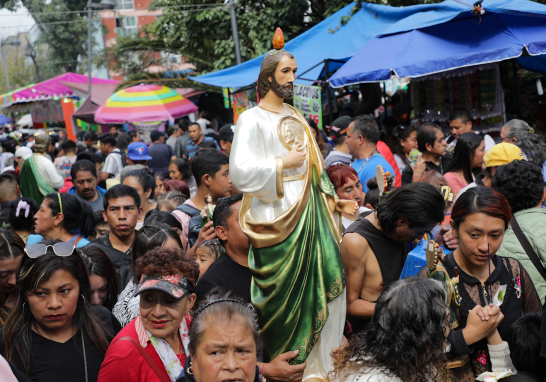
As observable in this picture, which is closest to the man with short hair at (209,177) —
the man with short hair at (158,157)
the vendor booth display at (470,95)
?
the man with short hair at (158,157)

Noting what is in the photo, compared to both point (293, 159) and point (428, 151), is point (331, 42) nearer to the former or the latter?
point (428, 151)

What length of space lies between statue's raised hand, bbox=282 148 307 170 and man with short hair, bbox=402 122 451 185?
3.30 meters

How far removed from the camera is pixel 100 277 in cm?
359

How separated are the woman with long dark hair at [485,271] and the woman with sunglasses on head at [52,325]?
198 cm

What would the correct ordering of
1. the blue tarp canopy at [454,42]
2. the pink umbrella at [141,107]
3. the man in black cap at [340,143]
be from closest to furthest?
the man in black cap at [340,143] → the blue tarp canopy at [454,42] → the pink umbrella at [141,107]

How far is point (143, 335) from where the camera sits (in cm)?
269

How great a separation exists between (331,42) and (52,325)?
32.3ft

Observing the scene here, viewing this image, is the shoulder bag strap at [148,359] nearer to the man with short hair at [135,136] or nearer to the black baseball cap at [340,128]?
the black baseball cap at [340,128]

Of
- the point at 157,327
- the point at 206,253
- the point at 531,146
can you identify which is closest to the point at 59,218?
the point at 206,253

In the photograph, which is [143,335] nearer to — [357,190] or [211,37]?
[357,190]

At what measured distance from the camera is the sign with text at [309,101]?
899cm

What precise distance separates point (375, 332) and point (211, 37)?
621 inches

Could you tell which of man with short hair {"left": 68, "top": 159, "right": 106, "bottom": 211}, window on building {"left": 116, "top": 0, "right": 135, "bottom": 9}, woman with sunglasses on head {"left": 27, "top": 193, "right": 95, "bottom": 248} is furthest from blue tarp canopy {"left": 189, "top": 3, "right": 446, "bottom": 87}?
window on building {"left": 116, "top": 0, "right": 135, "bottom": 9}

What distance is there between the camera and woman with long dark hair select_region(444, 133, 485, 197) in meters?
5.55
